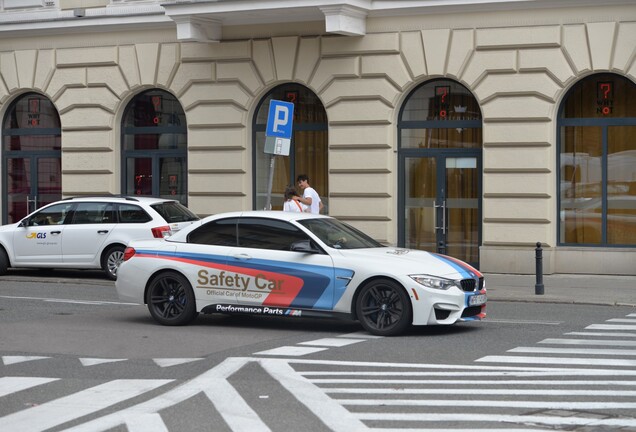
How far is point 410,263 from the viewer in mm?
13977

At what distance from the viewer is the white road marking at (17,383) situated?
10398 mm

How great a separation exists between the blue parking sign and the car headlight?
754cm

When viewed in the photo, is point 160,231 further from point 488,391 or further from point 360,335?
point 488,391

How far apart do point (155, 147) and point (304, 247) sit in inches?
528

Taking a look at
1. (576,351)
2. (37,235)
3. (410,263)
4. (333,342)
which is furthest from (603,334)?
(37,235)

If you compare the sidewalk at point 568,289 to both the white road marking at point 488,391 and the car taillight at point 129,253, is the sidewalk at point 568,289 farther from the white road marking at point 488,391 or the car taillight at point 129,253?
the white road marking at point 488,391

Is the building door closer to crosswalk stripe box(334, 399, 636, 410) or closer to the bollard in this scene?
the bollard

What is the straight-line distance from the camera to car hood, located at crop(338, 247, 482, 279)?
546 inches

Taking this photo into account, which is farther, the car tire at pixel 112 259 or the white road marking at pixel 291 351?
the car tire at pixel 112 259

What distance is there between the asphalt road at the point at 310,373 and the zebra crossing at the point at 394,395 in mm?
18

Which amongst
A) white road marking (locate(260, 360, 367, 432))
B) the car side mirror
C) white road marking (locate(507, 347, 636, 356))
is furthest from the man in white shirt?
white road marking (locate(260, 360, 367, 432))

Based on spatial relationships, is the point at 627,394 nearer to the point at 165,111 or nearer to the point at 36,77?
the point at 165,111

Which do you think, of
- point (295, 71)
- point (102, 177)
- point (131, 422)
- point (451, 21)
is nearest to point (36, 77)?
point (102, 177)

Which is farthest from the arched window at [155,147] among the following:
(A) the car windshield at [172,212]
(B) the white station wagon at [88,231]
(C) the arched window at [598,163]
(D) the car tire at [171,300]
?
(D) the car tire at [171,300]
